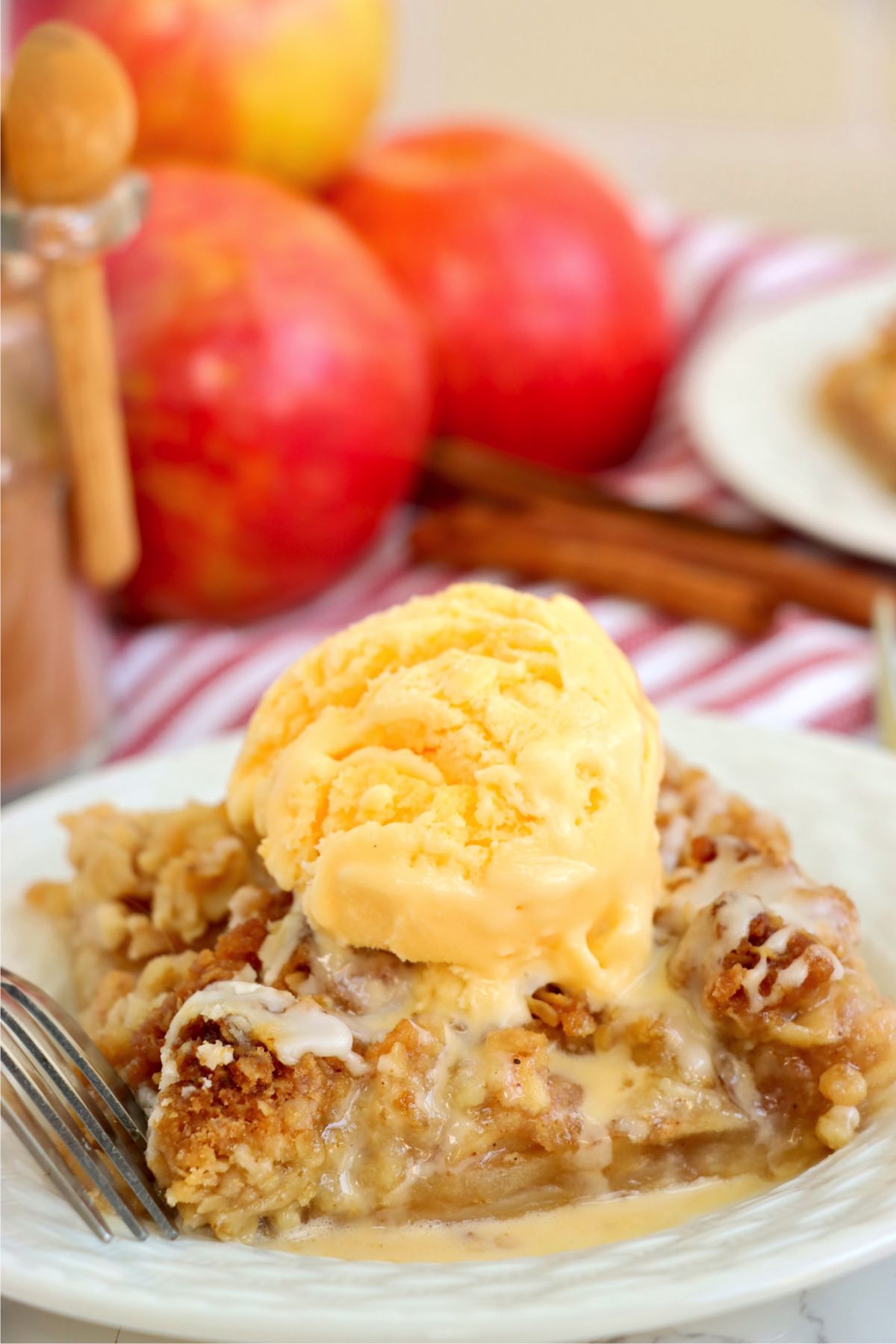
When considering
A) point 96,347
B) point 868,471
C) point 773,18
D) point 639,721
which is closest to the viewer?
point 639,721

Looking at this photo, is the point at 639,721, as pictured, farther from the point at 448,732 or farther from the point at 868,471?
the point at 868,471

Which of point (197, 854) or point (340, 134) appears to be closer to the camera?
point (197, 854)

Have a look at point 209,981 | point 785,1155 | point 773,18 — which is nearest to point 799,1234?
Answer: point 785,1155

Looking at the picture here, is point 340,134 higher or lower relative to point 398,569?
higher

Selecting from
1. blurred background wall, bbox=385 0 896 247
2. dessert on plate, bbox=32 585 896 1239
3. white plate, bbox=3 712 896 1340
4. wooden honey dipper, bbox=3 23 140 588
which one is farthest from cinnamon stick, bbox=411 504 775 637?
blurred background wall, bbox=385 0 896 247

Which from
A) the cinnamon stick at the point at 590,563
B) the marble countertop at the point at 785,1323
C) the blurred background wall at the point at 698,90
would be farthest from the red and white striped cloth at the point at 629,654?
the blurred background wall at the point at 698,90

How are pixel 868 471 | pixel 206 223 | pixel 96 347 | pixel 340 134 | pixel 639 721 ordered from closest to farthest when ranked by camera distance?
pixel 639 721
pixel 96 347
pixel 206 223
pixel 868 471
pixel 340 134

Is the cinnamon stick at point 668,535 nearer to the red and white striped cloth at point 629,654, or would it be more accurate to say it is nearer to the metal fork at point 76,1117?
the red and white striped cloth at point 629,654
